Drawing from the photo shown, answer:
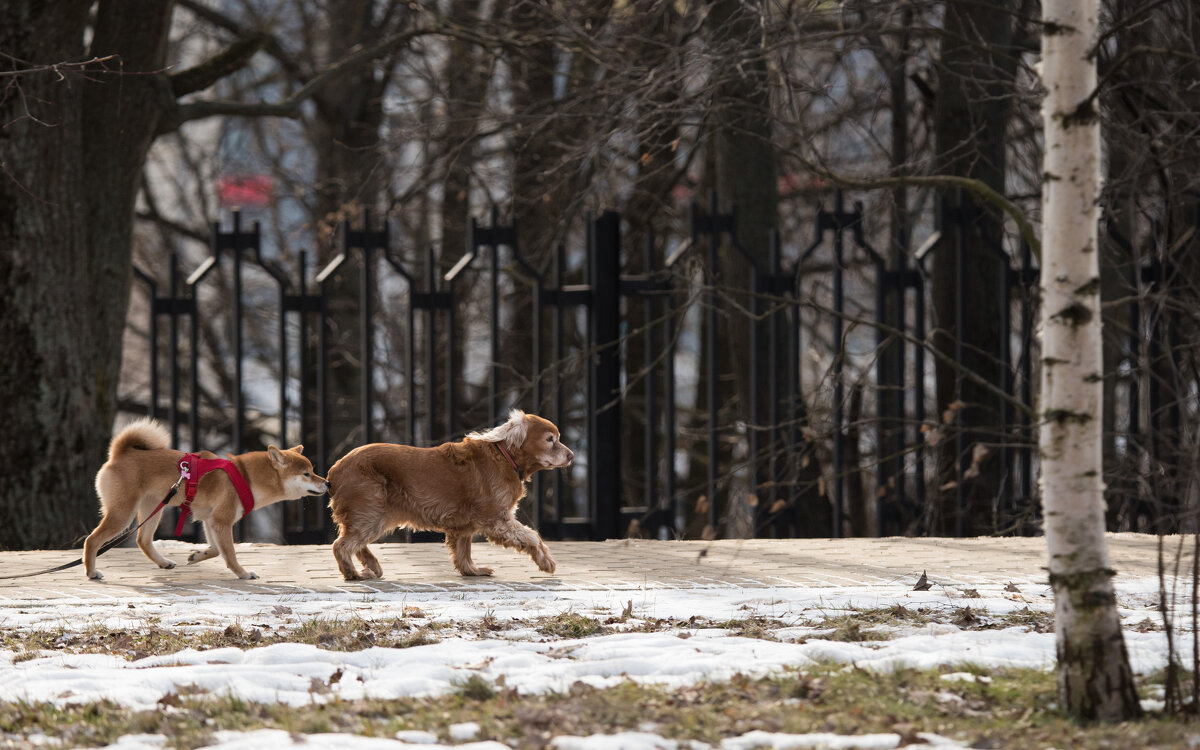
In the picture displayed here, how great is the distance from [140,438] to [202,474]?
409 millimetres

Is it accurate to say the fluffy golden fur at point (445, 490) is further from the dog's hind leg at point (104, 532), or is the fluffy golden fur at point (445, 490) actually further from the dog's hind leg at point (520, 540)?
the dog's hind leg at point (104, 532)

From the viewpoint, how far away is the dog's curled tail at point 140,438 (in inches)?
272

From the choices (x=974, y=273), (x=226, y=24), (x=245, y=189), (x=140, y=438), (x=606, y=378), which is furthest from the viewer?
(x=245, y=189)

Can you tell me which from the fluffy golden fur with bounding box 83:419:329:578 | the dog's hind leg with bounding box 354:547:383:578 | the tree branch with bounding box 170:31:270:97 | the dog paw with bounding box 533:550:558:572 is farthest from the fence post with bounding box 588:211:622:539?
the tree branch with bounding box 170:31:270:97

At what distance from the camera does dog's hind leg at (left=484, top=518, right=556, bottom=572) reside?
695 cm

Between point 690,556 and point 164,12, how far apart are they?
5246mm

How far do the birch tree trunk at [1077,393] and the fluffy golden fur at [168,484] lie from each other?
4.10 meters

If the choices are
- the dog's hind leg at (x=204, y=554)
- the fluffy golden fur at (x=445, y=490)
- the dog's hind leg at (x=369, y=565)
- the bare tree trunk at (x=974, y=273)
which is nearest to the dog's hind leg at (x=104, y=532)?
the dog's hind leg at (x=204, y=554)

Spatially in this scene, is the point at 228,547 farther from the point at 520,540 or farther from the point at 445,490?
the point at 520,540

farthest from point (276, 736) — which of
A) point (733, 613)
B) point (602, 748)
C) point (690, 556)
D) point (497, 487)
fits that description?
point (690, 556)

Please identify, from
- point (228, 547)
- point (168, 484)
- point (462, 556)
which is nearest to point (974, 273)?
point (462, 556)

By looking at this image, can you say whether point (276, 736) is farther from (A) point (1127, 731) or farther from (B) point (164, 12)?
(B) point (164, 12)

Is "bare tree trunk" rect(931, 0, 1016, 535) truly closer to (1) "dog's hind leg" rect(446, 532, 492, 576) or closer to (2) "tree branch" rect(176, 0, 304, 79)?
(1) "dog's hind leg" rect(446, 532, 492, 576)

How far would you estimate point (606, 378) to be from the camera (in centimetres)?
920
